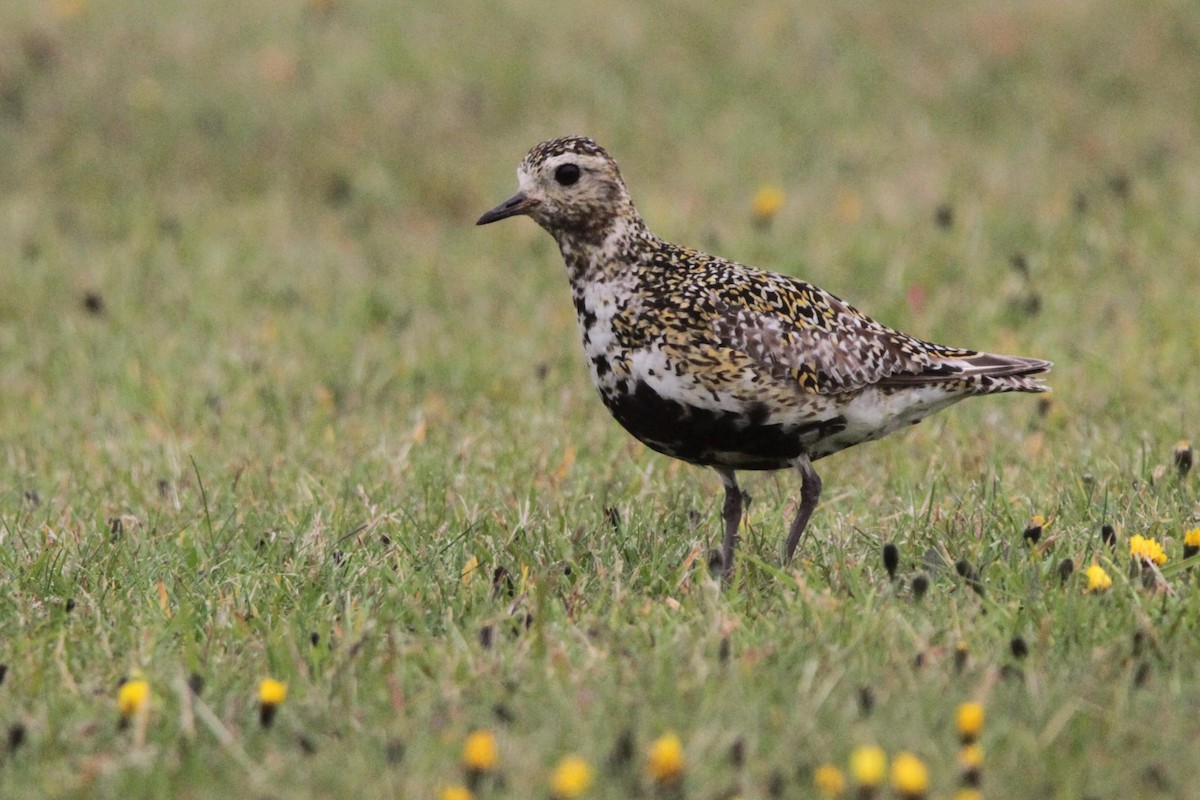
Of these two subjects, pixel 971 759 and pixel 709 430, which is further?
pixel 709 430

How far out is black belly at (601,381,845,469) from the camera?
16.6ft

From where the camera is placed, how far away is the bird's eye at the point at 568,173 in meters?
5.39

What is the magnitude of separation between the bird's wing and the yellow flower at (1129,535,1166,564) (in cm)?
89

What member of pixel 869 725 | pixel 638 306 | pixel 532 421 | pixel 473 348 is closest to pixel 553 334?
pixel 473 348

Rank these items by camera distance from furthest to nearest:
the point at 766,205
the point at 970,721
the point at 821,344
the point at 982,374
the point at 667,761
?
1. the point at 766,205
2. the point at 982,374
3. the point at 821,344
4. the point at 970,721
5. the point at 667,761

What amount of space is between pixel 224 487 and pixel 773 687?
2892 mm

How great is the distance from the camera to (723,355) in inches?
199

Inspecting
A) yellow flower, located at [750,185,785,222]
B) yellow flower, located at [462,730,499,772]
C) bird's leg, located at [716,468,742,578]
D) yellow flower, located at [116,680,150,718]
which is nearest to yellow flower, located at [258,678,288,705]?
yellow flower, located at [116,680,150,718]

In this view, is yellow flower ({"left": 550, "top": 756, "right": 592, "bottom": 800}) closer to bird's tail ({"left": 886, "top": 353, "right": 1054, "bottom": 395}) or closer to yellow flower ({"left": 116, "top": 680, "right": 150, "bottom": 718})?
yellow flower ({"left": 116, "top": 680, "right": 150, "bottom": 718})

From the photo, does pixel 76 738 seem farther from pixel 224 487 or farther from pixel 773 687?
pixel 224 487

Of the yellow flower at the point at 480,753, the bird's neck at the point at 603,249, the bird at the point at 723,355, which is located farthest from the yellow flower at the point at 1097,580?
the yellow flower at the point at 480,753

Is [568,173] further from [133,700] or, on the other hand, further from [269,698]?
[133,700]

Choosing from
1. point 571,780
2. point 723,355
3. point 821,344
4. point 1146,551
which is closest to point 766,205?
point 821,344

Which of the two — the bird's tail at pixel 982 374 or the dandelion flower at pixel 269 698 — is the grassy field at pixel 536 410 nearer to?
the dandelion flower at pixel 269 698
